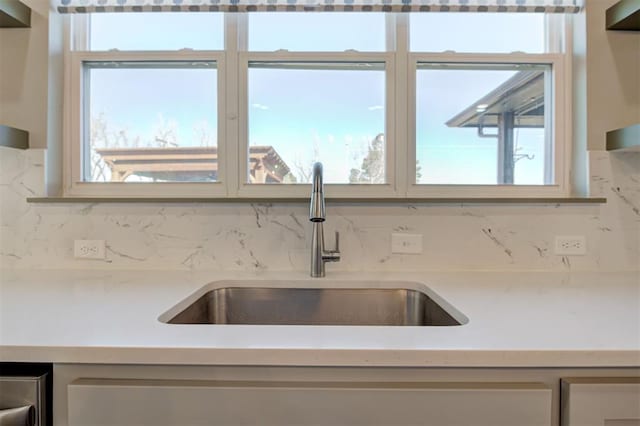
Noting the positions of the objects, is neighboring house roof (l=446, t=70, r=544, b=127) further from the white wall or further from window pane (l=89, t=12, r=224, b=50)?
window pane (l=89, t=12, r=224, b=50)

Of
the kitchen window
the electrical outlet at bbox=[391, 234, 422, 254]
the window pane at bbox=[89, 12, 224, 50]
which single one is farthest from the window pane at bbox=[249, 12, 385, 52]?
the electrical outlet at bbox=[391, 234, 422, 254]

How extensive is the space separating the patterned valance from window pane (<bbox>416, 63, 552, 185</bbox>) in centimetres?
21

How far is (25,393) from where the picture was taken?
642 millimetres

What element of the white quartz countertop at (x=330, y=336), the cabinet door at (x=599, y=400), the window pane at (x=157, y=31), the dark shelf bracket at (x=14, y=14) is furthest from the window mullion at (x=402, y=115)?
the dark shelf bracket at (x=14, y=14)

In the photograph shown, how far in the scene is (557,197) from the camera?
4.77 ft

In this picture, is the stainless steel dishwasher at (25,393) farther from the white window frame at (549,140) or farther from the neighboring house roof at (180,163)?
the white window frame at (549,140)

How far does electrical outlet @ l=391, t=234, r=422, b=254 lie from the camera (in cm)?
138

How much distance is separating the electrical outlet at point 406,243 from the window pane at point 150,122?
784 millimetres

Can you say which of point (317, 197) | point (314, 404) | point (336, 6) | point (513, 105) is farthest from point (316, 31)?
point (314, 404)

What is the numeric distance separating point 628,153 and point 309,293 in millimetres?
1339

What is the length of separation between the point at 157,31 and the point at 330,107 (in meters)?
0.81

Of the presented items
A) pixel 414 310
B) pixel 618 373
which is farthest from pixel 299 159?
pixel 618 373

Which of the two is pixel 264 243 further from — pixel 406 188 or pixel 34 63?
pixel 34 63

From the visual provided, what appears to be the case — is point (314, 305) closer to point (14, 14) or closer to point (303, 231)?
point (303, 231)
